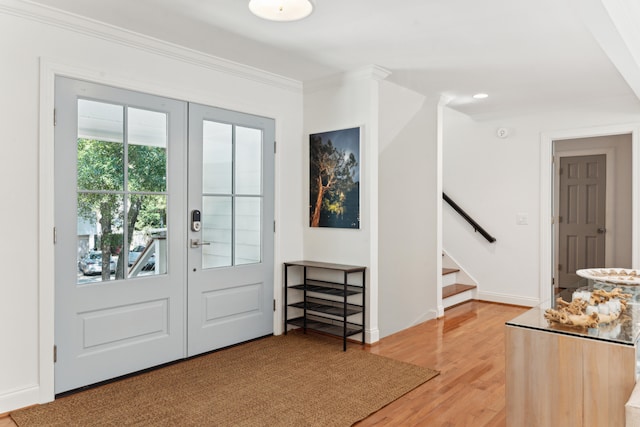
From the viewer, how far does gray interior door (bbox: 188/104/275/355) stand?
3.44m

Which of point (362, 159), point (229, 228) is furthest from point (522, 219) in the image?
point (229, 228)

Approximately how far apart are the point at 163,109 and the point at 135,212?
0.78m

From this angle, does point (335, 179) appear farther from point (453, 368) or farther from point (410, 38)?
point (453, 368)

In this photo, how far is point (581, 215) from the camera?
6520 mm

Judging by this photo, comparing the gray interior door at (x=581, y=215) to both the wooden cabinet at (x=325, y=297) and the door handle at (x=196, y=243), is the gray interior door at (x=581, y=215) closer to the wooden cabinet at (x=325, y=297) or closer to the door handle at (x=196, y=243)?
the wooden cabinet at (x=325, y=297)

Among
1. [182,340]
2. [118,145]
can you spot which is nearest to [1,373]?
[182,340]

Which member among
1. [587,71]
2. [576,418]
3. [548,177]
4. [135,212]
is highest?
[587,71]

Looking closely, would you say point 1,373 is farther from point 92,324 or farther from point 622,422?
point 622,422

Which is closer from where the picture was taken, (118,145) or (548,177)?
(118,145)

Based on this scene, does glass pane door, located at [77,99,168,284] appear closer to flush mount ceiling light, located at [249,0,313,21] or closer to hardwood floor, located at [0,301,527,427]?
hardwood floor, located at [0,301,527,427]

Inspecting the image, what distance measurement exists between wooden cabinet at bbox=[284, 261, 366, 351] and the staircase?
5.55 feet

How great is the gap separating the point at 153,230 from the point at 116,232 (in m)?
0.27

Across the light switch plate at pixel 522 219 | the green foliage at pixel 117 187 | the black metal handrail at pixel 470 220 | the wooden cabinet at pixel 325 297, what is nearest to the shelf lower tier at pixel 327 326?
the wooden cabinet at pixel 325 297

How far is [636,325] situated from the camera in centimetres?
172
